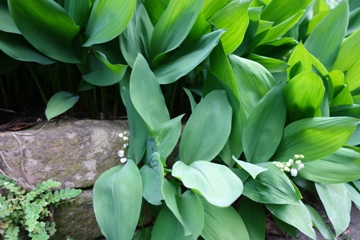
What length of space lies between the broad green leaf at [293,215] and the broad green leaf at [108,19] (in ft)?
2.11

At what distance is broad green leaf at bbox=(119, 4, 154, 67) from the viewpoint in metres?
1.08

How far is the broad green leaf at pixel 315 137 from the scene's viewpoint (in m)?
0.94

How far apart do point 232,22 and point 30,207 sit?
30.6 inches

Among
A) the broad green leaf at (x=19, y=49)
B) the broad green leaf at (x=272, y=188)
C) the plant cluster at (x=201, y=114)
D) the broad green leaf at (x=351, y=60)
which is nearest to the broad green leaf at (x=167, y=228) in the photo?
the plant cluster at (x=201, y=114)

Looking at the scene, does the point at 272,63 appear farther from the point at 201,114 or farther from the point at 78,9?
the point at 78,9

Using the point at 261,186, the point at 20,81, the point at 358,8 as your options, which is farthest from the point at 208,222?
the point at 358,8

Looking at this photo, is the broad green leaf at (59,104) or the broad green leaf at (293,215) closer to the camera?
the broad green leaf at (293,215)

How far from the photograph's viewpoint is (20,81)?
1.43 m

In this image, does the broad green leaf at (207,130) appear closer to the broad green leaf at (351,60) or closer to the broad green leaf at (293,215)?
the broad green leaf at (293,215)

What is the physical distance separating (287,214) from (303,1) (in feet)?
2.50

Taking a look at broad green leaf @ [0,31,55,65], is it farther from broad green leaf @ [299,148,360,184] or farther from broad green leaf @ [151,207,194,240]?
broad green leaf @ [299,148,360,184]

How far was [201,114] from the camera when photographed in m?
0.99

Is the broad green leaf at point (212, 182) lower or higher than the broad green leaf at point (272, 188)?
higher

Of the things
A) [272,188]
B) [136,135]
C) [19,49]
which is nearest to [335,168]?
[272,188]
